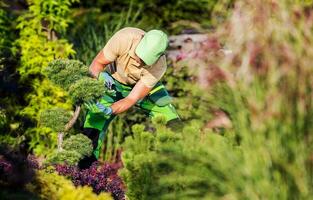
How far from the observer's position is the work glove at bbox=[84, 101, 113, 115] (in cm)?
744

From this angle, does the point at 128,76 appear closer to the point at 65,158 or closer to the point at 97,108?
the point at 97,108

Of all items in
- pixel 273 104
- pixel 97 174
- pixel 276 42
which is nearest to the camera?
pixel 273 104

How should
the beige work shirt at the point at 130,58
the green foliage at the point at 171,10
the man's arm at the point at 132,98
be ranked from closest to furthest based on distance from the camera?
the man's arm at the point at 132,98
the beige work shirt at the point at 130,58
the green foliage at the point at 171,10

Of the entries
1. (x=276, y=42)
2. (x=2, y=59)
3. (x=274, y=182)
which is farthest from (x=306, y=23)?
(x=2, y=59)

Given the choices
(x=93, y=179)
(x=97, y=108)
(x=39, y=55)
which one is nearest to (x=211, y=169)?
(x=93, y=179)

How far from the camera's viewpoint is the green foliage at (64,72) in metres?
7.24

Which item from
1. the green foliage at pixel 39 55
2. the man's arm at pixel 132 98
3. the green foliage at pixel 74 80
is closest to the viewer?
the green foliage at pixel 74 80

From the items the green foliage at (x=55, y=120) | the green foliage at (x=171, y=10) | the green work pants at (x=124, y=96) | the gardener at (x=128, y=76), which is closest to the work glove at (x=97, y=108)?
the gardener at (x=128, y=76)

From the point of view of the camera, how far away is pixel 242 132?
5371 millimetres

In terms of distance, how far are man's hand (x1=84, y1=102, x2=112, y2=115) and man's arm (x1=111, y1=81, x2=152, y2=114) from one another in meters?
0.09

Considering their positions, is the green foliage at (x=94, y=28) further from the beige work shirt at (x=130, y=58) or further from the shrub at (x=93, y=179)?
the shrub at (x=93, y=179)

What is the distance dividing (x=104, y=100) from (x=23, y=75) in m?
1.75

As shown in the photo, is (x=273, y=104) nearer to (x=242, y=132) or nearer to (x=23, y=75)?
(x=242, y=132)

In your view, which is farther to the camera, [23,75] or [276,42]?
[23,75]
